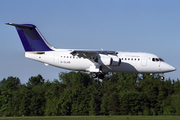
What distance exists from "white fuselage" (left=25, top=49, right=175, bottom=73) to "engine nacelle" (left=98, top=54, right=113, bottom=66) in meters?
0.74

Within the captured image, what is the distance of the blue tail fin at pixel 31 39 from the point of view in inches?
1715

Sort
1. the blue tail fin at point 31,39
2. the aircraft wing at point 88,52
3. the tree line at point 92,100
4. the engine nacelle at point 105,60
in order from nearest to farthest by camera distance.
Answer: the aircraft wing at point 88,52
the engine nacelle at point 105,60
the blue tail fin at point 31,39
the tree line at point 92,100

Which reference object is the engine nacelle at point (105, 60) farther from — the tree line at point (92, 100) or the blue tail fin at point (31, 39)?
the tree line at point (92, 100)

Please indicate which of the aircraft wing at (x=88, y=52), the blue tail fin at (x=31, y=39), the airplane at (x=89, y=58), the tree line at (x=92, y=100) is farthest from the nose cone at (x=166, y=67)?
the tree line at (x=92, y=100)

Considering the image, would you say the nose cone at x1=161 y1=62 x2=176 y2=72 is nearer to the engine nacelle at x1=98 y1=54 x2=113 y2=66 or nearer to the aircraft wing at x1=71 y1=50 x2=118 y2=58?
the aircraft wing at x1=71 y1=50 x2=118 y2=58

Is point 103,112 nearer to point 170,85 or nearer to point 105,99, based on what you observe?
point 105,99

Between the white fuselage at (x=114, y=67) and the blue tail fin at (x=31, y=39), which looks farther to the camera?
the blue tail fin at (x=31, y=39)

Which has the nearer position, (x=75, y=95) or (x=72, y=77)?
(x=75, y=95)

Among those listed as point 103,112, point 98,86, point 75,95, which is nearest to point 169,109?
point 103,112

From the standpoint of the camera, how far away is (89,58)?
4219cm

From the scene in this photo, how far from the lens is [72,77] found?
93.1m

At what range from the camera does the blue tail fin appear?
A: 4356cm

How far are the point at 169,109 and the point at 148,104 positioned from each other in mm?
4033

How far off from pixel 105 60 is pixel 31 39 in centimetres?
867
